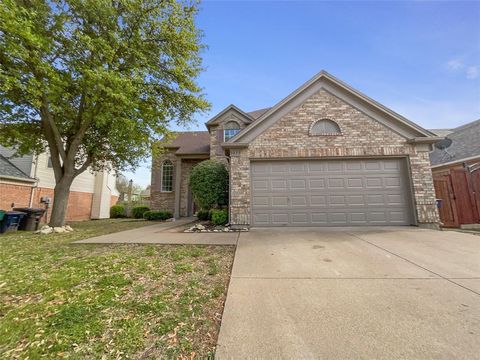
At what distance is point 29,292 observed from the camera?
9.96ft

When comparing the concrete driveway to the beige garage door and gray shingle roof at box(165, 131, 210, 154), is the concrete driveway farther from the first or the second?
gray shingle roof at box(165, 131, 210, 154)

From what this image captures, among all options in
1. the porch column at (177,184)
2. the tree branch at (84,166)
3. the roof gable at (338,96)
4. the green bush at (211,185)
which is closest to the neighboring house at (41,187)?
the tree branch at (84,166)

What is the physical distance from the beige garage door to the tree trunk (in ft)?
28.4

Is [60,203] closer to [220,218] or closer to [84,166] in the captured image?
[84,166]

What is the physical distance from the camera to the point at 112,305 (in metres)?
2.65

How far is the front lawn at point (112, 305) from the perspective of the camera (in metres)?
1.97

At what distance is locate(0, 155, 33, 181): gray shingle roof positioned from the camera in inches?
464

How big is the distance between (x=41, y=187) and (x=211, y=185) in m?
12.3

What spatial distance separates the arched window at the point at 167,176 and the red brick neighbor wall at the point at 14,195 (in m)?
7.85

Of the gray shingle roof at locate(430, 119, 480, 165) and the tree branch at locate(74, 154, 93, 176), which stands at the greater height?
the gray shingle roof at locate(430, 119, 480, 165)

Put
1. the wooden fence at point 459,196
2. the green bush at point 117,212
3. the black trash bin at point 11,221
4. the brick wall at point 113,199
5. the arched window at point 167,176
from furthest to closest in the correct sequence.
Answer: the brick wall at point 113,199 → the green bush at point 117,212 → the arched window at point 167,176 → the black trash bin at point 11,221 → the wooden fence at point 459,196

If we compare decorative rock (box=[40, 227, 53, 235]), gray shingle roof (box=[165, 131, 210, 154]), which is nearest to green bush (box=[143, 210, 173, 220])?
gray shingle roof (box=[165, 131, 210, 154])

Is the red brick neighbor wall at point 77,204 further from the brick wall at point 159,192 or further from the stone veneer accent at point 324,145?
the stone veneer accent at point 324,145

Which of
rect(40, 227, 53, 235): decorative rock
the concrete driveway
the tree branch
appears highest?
the tree branch
